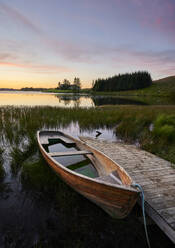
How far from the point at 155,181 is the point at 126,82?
A: 101 m

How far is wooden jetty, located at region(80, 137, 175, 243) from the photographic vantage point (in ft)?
8.89

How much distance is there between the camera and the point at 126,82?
9600 centimetres

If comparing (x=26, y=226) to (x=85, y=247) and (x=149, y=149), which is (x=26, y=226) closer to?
(x=85, y=247)

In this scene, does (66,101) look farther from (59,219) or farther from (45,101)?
(59,219)

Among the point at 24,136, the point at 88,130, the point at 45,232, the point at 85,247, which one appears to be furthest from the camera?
the point at 88,130

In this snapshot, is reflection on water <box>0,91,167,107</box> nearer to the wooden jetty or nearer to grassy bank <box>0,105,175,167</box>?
grassy bank <box>0,105,175,167</box>

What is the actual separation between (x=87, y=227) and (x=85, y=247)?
409 millimetres

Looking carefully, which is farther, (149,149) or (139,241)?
(149,149)

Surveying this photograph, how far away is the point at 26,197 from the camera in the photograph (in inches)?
151

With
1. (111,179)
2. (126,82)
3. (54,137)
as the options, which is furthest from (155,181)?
(126,82)

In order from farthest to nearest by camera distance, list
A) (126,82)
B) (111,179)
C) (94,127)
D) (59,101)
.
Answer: (126,82) → (59,101) → (94,127) → (111,179)

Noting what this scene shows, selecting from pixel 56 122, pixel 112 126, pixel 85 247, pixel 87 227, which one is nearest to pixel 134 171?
pixel 87 227

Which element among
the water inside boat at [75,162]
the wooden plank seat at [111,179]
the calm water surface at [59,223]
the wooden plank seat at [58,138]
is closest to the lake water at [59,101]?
the wooden plank seat at [58,138]

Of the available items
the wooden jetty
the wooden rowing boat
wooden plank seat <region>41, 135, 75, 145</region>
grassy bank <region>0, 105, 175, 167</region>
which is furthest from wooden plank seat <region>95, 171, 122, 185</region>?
wooden plank seat <region>41, 135, 75, 145</region>
